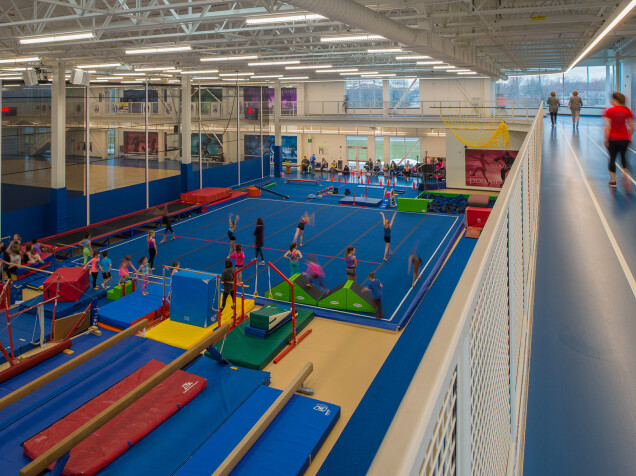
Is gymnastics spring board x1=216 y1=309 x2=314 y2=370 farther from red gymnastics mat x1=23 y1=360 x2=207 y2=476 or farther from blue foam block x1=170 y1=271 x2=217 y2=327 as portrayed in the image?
red gymnastics mat x1=23 y1=360 x2=207 y2=476

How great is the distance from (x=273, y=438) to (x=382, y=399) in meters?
2.56

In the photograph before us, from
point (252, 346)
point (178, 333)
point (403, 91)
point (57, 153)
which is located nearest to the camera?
point (252, 346)

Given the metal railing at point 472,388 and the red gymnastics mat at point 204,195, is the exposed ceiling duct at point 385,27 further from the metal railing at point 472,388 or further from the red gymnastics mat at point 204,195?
the red gymnastics mat at point 204,195

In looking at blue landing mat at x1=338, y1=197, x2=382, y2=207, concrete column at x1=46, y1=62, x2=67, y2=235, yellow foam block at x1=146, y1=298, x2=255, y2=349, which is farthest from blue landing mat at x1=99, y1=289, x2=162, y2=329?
blue landing mat at x1=338, y1=197, x2=382, y2=207

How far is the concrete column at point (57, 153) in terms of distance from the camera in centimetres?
2144

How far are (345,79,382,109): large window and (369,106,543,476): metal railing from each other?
4152 cm

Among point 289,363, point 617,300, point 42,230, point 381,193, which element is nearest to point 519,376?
point 617,300

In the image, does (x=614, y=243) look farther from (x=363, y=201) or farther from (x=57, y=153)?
(x=363, y=201)

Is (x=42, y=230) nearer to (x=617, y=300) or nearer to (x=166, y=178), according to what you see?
(x=166, y=178)

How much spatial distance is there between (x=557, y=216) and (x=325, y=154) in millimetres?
40132

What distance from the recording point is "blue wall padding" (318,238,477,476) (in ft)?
27.5

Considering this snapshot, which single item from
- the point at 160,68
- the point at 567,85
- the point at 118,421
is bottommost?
the point at 118,421

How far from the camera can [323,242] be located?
69.0 ft

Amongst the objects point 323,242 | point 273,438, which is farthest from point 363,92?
point 273,438
